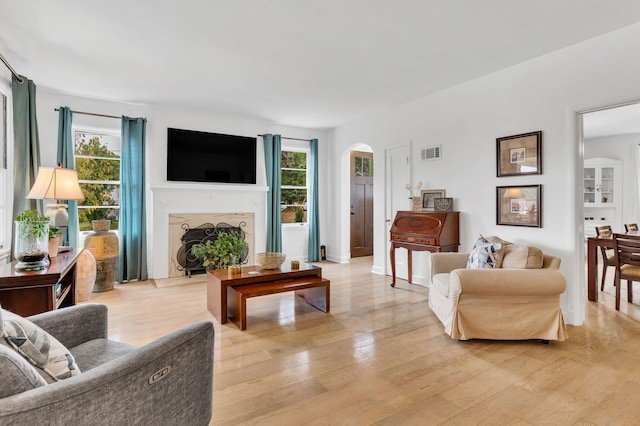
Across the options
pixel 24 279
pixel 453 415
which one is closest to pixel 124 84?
pixel 24 279

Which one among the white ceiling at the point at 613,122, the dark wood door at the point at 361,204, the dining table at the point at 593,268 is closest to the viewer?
the dining table at the point at 593,268

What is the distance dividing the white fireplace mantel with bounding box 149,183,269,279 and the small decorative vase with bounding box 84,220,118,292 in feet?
1.95

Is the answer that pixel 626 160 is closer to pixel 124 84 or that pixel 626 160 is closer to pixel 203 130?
pixel 203 130

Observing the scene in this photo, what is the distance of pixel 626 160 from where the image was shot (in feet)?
21.5

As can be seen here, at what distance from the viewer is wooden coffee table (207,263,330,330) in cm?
314

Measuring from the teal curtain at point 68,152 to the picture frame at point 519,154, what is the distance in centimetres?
523

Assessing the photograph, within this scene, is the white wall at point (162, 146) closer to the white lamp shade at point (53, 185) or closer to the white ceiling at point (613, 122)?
the white lamp shade at point (53, 185)

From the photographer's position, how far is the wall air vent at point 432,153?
4418mm

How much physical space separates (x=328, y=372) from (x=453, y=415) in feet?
2.62

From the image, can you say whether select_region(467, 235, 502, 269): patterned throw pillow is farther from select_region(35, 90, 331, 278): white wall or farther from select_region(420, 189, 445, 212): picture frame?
select_region(35, 90, 331, 278): white wall

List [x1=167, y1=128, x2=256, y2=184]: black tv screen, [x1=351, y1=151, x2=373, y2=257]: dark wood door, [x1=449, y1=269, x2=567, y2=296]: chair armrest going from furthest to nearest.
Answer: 1. [x1=351, y1=151, x2=373, y2=257]: dark wood door
2. [x1=167, y1=128, x2=256, y2=184]: black tv screen
3. [x1=449, y1=269, x2=567, y2=296]: chair armrest

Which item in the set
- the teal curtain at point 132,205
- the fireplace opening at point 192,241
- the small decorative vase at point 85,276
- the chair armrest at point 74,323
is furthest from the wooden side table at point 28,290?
the fireplace opening at point 192,241

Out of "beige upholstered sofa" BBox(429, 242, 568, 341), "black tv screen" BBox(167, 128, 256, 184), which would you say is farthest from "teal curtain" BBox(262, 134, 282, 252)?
"beige upholstered sofa" BBox(429, 242, 568, 341)

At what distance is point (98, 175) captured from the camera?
16.1ft
